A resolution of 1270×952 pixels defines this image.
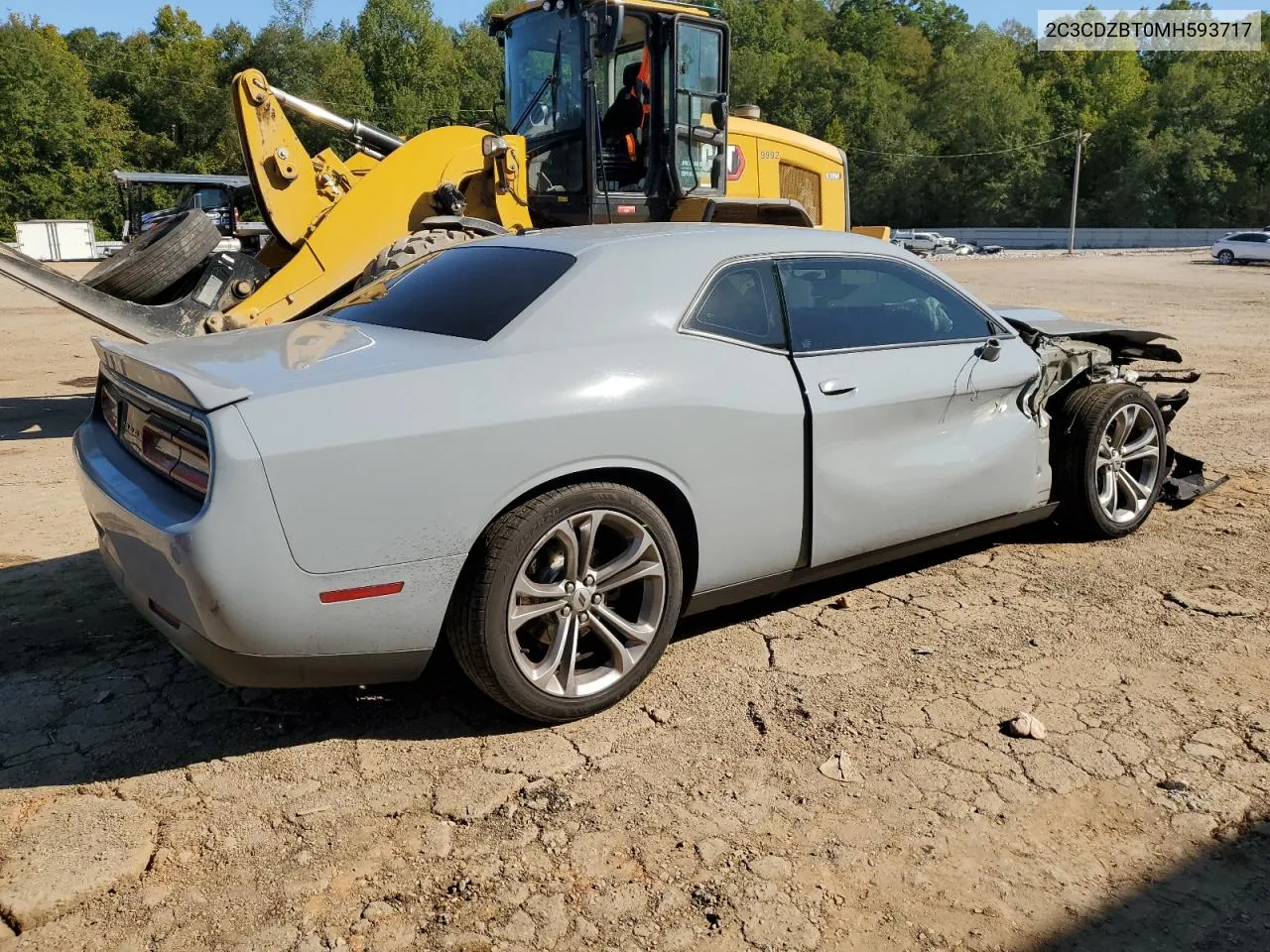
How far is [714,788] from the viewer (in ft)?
9.83

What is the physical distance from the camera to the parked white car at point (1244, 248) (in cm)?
3900

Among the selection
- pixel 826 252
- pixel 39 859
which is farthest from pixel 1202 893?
pixel 39 859

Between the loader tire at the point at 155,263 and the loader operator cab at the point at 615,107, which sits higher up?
the loader operator cab at the point at 615,107

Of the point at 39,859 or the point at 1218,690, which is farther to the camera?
the point at 1218,690

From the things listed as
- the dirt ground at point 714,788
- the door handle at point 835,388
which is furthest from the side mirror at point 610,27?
the dirt ground at point 714,788

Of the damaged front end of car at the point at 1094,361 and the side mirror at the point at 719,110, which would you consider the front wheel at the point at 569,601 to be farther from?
the side mirror at the point at 719,110

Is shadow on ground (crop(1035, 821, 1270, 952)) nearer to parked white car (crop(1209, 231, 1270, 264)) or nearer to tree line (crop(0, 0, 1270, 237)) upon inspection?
parked white car (crop(1209, 231, 1270, 264))

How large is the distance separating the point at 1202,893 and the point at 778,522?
170 centimetres

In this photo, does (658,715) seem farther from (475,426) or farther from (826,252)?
(826,252)

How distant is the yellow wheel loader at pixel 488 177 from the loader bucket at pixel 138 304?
14 millimetres

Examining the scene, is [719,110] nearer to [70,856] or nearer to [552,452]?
[552,452]

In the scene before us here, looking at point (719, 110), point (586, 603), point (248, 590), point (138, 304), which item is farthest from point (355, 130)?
point (248, 590)

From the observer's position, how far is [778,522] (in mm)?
3746

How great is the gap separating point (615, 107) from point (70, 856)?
7462 millimetres
